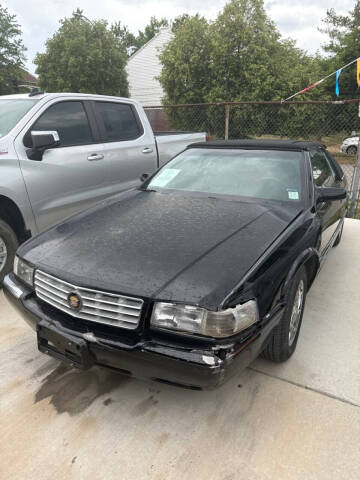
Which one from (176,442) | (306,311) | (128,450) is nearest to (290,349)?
Answer: (306,311)

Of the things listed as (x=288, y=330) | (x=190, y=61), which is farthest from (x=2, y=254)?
(x=190, y=61)

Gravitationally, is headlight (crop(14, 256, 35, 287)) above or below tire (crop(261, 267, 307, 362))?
above

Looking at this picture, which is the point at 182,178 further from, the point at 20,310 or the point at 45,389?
the point at 45,389

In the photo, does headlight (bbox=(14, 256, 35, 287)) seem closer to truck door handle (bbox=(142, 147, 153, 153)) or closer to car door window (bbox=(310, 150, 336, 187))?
car door window (bbox=(310, 150, 336, 187))

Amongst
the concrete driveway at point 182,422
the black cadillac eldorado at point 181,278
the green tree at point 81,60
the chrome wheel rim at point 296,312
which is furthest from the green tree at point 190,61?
the concrete driveway at point 182,422

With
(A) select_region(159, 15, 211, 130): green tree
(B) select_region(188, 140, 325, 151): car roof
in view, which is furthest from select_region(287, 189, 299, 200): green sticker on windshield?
(A) select_region(159, 15, 211, 130): green tree

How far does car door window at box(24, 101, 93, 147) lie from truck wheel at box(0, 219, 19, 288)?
2.80 ft

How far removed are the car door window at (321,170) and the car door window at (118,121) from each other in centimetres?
240

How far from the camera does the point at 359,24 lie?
71.5ft

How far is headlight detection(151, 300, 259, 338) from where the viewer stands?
1641 millimetres

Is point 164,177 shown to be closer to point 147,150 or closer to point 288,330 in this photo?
Answer: point 147,150

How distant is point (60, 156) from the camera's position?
3.72m

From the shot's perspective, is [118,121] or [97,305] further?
[118,121]

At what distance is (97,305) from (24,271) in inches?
27.5
